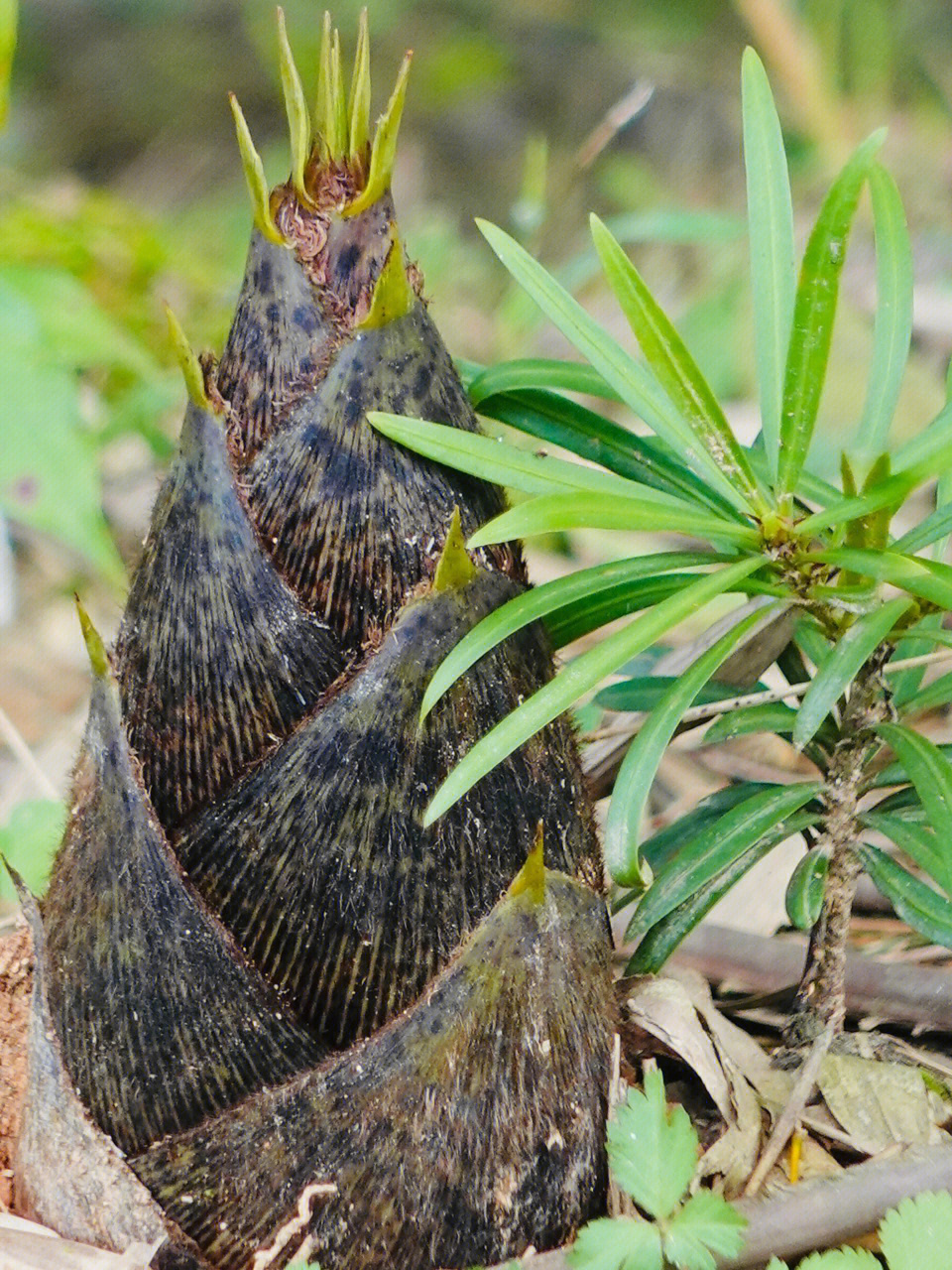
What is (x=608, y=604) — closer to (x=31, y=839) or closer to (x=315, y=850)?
(x=315, y=850)

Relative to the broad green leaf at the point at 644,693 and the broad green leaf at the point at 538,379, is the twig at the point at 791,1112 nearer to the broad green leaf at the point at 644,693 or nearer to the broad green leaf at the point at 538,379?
the broad green leaf at the point at 644,693

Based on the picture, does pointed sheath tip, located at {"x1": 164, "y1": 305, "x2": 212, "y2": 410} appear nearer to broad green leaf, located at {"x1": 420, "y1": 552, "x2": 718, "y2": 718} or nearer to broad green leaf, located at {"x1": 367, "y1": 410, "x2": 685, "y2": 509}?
broad green leaf, located at {"x1": 367, "y1": 410, "x2": 685, "y2": 509}

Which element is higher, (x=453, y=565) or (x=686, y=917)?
(x=453, y=565)

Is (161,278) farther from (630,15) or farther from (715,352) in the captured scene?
(630,15)

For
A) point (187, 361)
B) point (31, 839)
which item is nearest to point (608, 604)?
point (187, 361)

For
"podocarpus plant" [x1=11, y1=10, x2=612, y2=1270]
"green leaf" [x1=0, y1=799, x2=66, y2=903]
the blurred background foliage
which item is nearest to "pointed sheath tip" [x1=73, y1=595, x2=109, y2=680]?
"podocarpus plant" [x1=11, y1=10, x2=612, y2=1270]

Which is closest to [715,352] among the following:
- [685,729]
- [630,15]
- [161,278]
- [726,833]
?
[161,278]

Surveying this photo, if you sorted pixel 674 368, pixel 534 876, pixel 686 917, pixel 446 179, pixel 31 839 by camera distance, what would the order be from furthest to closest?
pixel 446 179, pixel 31 839, pixel 686 917, pixel 674 368, pixel 534 876
